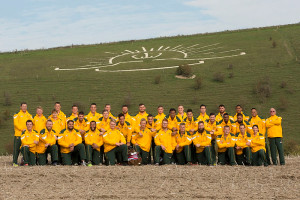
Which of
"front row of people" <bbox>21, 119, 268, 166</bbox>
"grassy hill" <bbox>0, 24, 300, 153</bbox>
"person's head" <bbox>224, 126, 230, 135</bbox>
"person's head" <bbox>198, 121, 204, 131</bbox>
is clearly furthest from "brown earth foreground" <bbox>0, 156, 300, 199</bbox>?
"grassy hill" <bbox>0, 24, 300, 153</bbox>

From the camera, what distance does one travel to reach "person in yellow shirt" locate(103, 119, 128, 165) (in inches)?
517

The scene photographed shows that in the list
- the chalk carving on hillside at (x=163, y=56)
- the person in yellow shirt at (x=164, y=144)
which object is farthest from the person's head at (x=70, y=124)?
the chalk carving on hillside at (x=163, y=56)

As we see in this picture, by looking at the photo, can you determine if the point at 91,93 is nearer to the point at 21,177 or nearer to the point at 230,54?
the point at 230,54

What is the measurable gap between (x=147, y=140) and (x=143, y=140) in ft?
0.41

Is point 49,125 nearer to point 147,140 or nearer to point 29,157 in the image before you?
point 29,157

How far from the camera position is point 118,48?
52.9 meters

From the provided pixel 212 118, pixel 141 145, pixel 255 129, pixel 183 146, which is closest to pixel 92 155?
pixel 141 145

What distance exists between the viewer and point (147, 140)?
13562mm

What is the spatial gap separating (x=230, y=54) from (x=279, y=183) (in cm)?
3564

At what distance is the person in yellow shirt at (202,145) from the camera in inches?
515

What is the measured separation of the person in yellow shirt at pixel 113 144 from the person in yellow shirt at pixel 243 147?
344 cm

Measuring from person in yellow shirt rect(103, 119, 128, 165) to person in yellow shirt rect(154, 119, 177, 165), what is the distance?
3.18ft

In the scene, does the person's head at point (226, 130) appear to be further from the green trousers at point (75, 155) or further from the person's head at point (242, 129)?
the green trousers at point (75, 155)

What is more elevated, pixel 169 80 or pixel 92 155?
pixel 169 80
